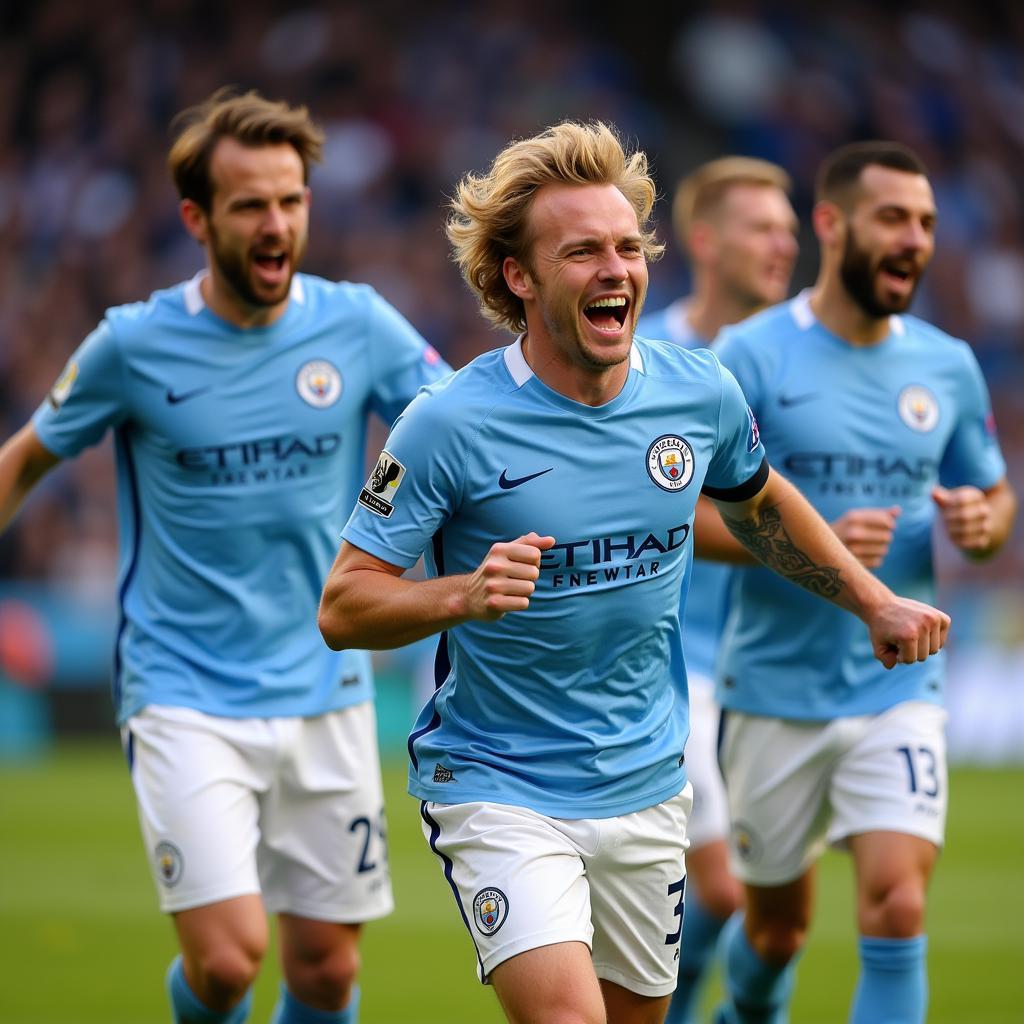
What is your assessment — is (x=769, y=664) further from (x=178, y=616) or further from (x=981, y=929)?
(x=981, y=929)

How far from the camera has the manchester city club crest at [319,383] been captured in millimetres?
6031

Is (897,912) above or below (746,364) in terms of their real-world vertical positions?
below

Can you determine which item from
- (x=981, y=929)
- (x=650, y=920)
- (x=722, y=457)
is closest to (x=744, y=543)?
(x=722, y=457)

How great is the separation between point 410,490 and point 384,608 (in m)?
0.31

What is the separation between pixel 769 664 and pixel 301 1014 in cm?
191

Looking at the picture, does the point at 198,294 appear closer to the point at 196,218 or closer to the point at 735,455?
the point at 196,218

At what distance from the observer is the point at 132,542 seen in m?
6.07

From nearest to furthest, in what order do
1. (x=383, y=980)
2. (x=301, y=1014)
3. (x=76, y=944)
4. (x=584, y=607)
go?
(x=584, y=607) → (x=301, y=1014) → (x=383, y=980) → (x=76, y=944)

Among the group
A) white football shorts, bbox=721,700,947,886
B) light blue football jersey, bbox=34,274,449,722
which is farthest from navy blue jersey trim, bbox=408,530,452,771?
white football shorts, bbox=721,700,947,886

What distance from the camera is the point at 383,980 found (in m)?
8.90

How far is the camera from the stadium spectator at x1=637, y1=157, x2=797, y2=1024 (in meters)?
7.18

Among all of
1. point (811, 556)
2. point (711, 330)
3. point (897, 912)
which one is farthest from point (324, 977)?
point (711, 330)

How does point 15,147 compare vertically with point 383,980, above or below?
above

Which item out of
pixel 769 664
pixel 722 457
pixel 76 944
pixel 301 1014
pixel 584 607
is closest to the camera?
pixel 584 607
